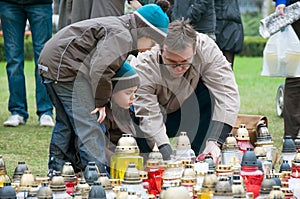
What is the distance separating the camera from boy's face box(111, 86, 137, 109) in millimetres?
4793

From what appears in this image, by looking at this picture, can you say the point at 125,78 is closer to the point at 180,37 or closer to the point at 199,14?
the point at 180,37

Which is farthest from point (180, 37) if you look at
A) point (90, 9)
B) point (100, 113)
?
point (90, 9)

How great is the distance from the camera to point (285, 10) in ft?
21.4

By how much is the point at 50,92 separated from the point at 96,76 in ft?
1.42

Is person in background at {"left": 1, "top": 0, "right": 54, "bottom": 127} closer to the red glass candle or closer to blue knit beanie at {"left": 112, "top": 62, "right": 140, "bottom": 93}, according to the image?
blue knit beanie at {"left": 112, "top": 62, "right": 140, "bottom": 93}

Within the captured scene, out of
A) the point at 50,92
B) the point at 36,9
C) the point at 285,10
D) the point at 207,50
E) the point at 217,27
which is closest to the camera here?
the point at 50,92

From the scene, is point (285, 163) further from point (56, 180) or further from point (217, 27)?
point (217, 27)

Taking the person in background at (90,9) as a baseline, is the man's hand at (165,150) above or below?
below

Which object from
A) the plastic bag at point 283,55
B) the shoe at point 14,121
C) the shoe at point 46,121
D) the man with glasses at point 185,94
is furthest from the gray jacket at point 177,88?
the shoe at point 14,121

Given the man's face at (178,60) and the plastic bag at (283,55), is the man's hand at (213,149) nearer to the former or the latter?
the man's face at (178,60)

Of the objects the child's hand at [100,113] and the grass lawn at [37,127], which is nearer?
the child's hand at [100,113]

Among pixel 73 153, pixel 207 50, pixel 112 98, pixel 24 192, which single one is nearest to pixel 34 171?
pixel 73 153

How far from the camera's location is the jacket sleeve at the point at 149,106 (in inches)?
198

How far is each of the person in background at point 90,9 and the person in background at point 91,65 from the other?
1283 mm
